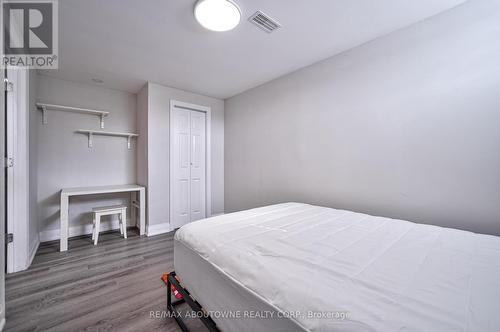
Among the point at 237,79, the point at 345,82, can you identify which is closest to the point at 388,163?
the point at 345,82

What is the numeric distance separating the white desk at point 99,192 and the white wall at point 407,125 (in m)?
2.24

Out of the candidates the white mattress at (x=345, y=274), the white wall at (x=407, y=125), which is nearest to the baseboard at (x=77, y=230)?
the white mattress at (x=345, y=274)

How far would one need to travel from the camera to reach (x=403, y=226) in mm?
1410

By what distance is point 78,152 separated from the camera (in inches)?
120

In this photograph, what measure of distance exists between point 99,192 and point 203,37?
8.09 ft

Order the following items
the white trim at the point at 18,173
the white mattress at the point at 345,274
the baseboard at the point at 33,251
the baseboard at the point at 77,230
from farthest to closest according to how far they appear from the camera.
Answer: the baseboard at the point at 77,230, the baseboard at the point at 33,251, the white trim at the point at 18,173, the white mattress at the point at 345,274

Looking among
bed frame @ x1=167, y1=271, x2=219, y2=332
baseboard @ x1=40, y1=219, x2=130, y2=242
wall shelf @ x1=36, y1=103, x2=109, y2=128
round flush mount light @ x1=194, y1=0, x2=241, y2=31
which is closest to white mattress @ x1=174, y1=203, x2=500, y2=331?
bed frame @ x1=167, y1=271, x2=219, y2=332

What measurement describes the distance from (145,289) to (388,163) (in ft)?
8.51

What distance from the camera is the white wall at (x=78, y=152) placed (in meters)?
2.80

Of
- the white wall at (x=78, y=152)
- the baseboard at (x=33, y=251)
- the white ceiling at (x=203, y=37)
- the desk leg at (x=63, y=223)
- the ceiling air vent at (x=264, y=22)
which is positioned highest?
the white ceiling at (x=203, y=37)

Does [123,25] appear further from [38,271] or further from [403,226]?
[403,226]

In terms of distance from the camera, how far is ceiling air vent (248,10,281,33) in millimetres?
1685

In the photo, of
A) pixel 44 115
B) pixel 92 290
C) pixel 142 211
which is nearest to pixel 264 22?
pixel 92 290

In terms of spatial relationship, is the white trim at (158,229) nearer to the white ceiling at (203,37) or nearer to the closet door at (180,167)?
the closet door at (180,167)
